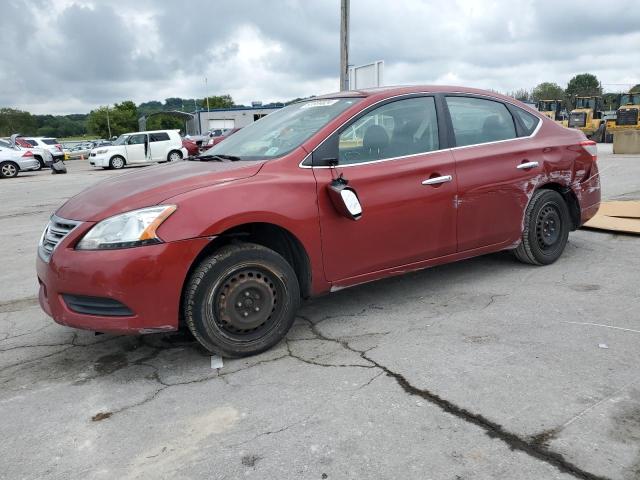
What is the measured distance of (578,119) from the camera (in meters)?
31.9

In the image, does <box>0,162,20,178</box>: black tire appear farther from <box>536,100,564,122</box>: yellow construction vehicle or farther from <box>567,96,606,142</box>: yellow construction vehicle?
<box>536,100,564,122</box>: yellow construction vehicle

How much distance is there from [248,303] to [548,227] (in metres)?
3.06

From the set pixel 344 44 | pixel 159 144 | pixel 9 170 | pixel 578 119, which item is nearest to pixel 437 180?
pixel 344 44

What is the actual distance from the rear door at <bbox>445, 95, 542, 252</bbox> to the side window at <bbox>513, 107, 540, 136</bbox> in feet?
0.04

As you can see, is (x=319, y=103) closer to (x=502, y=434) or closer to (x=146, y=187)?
(x=146, y=187)

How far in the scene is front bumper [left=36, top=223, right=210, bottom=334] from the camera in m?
2.99

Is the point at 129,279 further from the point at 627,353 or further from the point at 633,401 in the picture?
the point at 627,353

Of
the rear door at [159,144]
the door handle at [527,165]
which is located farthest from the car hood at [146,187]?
the rear door at [159,144]

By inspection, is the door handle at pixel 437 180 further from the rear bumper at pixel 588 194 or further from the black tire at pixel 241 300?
the rear bumper at pixel 588 194

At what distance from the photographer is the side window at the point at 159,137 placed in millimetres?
26016

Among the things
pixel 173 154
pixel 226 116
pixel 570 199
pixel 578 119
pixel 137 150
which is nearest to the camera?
pixel 570 199

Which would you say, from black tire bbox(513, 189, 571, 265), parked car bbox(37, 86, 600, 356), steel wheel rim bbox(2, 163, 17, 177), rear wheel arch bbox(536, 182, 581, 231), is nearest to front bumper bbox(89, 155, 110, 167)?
steel wheel rim bbox(2, 163, 17, 177)

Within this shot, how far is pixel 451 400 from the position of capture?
8.98 ft

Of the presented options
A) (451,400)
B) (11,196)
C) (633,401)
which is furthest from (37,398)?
(11,196)
